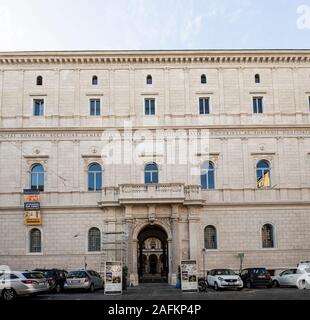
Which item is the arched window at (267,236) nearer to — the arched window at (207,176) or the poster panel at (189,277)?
the arched window at (207,176)

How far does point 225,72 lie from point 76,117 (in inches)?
534

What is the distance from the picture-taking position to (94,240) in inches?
1549

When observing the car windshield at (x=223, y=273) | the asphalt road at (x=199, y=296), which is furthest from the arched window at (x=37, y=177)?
the car windshield at (x=223, y=273)

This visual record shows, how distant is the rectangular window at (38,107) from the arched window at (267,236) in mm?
21239

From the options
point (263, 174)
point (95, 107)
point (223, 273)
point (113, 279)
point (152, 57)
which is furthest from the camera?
point (152, 57)

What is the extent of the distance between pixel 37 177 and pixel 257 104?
19884 millimetres

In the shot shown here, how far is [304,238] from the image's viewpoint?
39.2 metres

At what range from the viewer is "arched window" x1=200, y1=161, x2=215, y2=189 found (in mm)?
40344

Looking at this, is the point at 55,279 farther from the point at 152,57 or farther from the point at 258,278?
the point at 152,57

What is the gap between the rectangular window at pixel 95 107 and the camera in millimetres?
41656

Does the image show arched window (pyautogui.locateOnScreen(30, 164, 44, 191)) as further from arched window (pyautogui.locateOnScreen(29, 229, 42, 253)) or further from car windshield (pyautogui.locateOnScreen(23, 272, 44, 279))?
car windshield (pyautogui.locateOnScreen(23, 272, 44, 279))

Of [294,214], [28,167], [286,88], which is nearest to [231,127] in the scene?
[286,88]

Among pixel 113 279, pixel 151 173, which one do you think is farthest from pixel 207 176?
pixel 113 279

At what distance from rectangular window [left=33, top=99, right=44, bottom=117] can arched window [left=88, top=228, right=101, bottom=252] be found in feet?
36.1
